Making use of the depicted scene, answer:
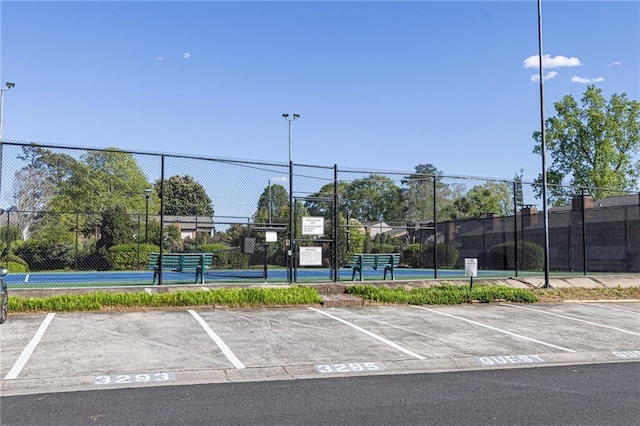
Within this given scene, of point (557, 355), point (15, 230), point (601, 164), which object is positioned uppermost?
point (601, 164)

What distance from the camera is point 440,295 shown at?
1401cm

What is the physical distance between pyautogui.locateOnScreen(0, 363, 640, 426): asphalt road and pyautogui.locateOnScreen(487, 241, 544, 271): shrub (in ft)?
66.7

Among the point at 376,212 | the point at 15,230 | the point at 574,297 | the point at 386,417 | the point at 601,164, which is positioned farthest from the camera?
the point at 376,212

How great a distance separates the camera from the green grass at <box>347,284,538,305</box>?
13656mm

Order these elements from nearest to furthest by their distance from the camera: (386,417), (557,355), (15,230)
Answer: (386,417) < (557,355) < (15,230)

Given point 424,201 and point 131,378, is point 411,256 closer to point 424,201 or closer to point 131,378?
point 131,378

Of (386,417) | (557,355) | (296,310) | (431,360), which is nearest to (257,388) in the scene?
(386,417)

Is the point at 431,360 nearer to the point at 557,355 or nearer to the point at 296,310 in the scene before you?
the point at 557,355

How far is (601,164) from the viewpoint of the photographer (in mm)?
37531

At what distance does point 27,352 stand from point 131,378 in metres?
2.26

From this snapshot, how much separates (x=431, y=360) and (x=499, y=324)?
12.4ft

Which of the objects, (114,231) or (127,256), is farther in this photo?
(114,231)

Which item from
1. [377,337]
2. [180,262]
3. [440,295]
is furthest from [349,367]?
[180,262]

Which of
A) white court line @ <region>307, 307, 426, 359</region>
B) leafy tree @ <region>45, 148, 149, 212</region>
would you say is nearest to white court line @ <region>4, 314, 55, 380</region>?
white court line @ <region>307, 307, 426, 359</region>
